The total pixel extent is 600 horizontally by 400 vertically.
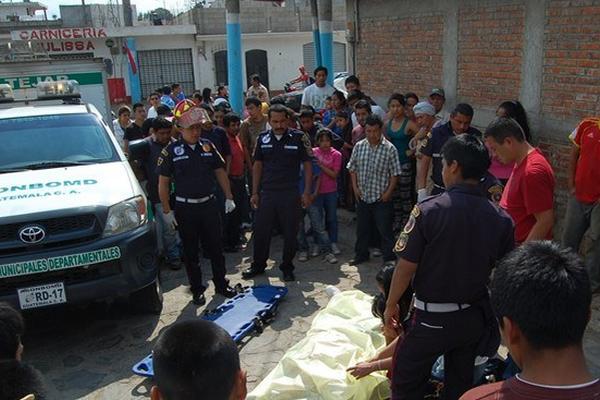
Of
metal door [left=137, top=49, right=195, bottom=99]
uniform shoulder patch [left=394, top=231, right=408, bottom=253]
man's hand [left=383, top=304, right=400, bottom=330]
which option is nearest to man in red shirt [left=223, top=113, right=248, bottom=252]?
man's hand [left=383, top=304, right=400, bottom=330]

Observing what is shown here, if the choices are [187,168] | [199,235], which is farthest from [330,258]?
[187,168]

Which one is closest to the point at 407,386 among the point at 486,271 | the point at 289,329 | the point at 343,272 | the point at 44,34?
the point at 486,271

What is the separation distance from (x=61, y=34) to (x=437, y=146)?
Result: 22.2 m

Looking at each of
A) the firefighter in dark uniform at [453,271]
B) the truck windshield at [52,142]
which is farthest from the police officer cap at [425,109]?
the firefighter in dark uniform at [453,271]

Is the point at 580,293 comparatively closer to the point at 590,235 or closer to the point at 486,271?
the point at 486,271

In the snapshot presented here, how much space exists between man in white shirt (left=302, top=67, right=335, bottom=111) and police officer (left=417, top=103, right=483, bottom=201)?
3503 mm

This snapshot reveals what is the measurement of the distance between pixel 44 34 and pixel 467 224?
80.5ft

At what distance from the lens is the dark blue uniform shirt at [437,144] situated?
18.2 ft

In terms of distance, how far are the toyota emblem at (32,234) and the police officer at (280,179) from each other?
7.52 feet

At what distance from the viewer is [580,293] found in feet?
5.21

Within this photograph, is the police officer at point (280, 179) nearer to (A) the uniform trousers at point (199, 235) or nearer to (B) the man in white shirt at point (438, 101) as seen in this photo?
(A) the uniform trousers at point (199, 235)

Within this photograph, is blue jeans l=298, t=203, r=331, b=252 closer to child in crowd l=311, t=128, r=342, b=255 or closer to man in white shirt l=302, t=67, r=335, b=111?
child in crowd l=311, t=128, r=342, b=255

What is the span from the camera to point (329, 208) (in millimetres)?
6785

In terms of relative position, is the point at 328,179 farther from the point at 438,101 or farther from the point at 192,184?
the point at 192,184
